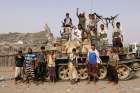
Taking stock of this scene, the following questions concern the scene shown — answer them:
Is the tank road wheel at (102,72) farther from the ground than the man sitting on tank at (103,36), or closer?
closer

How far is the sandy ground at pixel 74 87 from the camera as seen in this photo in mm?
16627

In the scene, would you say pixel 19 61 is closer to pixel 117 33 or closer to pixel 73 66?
pixel 73 66

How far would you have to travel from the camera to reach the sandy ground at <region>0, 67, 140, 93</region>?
1663 centimetres

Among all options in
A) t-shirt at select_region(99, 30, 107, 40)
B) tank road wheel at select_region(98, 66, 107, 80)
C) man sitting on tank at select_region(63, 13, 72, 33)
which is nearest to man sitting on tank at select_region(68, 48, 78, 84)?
tank road wheel at select_region(98, 66, 107, 80)

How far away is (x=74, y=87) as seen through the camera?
17.5 metres

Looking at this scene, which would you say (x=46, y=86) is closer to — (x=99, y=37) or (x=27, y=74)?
(x=27, y=74)

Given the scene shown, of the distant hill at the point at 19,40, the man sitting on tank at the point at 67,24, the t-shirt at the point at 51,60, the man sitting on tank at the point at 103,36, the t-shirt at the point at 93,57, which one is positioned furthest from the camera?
the distant hill at the point at 19,40

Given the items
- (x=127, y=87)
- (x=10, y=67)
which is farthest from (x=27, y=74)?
(x=10, y=67)

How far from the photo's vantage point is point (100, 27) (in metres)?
20.0

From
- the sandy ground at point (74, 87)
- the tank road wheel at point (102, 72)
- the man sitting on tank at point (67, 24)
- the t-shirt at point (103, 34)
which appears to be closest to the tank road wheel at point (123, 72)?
the sandy ground at point (74, 87)

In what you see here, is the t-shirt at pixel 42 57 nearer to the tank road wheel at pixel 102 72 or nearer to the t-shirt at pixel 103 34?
the tank road wheel at pixel 102 72

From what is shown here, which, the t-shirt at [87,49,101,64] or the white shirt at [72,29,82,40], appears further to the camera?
the white shirt at [72,29,82,40]

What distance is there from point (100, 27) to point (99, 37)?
0.53 meters

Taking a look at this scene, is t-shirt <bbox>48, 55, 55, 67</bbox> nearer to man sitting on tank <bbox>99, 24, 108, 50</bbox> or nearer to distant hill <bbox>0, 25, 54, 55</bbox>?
man sitting on tank <bbox>99, 24, 108, 50</bbox>
